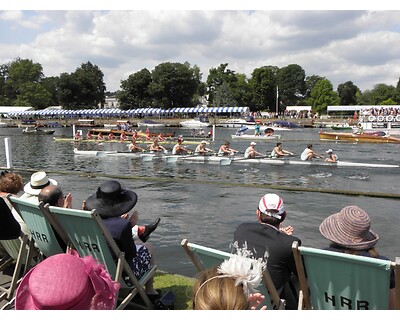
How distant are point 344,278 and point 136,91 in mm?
112092

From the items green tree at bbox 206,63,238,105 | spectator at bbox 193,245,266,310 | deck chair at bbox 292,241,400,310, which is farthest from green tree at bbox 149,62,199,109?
spectator at bbox 193,245,266,310

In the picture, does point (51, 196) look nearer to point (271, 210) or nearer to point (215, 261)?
point (215, 261)

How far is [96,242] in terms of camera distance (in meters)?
4.12

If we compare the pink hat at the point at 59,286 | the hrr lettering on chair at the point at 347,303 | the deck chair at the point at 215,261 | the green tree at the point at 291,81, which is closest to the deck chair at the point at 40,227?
the deck chair at the point at 215,261

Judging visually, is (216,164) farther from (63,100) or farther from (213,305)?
(63,100)

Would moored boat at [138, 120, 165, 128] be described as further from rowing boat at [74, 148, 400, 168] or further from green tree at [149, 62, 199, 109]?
rowing boat at [74, 148, 400, 168]

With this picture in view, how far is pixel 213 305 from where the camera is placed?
2100mm

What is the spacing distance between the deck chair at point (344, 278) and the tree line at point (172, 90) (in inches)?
4116

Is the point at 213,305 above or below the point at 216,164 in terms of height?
above

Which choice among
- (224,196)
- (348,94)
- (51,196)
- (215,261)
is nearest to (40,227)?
(51,196)

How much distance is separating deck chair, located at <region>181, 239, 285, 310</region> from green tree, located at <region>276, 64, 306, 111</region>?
14479 centimetres

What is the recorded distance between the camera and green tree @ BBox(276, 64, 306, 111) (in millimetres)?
145625

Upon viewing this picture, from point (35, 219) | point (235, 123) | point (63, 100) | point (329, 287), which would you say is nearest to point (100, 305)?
point (329, 287)

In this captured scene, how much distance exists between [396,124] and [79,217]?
57.5 meters
